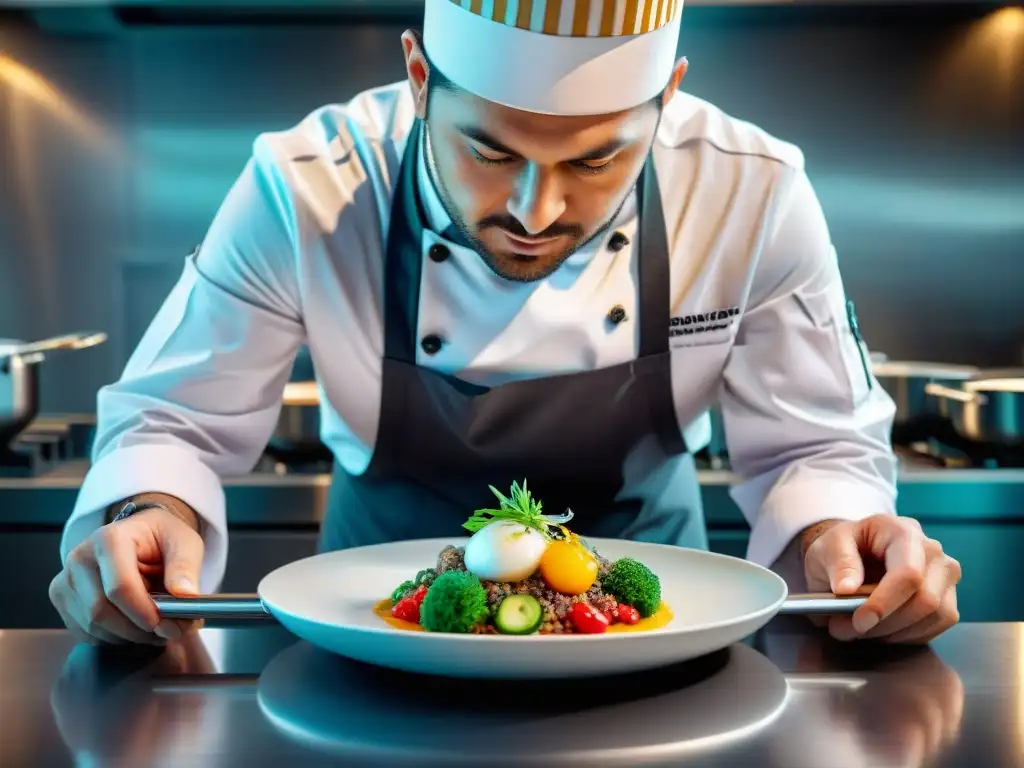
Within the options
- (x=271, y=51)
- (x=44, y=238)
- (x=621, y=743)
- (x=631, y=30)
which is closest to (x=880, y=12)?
(x=271, y=51)

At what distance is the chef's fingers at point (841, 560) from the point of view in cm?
121

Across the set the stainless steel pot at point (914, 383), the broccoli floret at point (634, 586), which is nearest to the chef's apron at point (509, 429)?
the broccoli floret at point (634, 586)

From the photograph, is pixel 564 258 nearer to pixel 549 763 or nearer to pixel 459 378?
pixel 459 378

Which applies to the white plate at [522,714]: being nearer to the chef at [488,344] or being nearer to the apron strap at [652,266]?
the chef at [488,344]

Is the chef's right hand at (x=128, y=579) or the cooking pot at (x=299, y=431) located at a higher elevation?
the chef's right hand at (x=128, y=579)

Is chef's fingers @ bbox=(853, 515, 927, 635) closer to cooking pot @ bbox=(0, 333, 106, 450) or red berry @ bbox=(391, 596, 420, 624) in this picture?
red berry @ bbox=(391, 596, 420, 624)

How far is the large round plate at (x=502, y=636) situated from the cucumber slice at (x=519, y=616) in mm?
78

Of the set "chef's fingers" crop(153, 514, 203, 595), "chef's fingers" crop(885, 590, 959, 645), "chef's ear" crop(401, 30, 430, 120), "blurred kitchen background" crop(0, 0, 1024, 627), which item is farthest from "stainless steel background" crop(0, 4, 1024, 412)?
"chef's fingers" crop(885, 590, 959, 645)

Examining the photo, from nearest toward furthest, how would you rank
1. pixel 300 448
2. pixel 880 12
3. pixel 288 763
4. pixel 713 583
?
pixel 288 763 → pixel 713 583 → pixel 300 448 → pixel 880 12

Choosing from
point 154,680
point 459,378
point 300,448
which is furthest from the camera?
point 300,448

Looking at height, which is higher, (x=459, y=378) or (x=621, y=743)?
(x=459, y=378)

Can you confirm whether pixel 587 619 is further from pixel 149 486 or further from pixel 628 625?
pixel 149 486

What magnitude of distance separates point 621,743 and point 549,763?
2.7 inches

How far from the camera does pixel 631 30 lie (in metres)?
1.42
